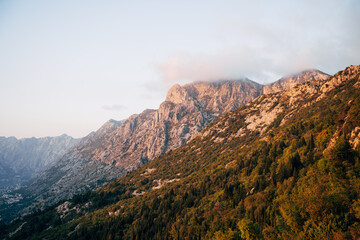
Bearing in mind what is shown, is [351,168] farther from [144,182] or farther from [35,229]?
[35,229]

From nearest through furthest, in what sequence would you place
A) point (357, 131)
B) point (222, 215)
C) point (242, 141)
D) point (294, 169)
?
point (357, 131), point (294, 169), point (222, 215), point (242, 141)

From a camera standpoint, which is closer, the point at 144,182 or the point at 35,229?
the point at 35,229

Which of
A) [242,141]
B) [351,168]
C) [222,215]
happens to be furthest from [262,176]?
[242,141]

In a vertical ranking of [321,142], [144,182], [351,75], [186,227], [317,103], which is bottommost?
[186,227]

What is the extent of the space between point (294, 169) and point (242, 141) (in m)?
107

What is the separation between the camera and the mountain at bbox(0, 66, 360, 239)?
158ft

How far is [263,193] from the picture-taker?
76.6 metres

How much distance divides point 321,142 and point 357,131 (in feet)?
67.5

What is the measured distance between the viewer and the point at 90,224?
119 m

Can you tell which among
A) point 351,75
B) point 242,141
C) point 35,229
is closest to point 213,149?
point 242,141

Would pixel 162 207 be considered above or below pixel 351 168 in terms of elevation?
below

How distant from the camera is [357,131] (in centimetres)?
5888

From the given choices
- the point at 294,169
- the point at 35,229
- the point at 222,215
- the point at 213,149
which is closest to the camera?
the point at 294,169

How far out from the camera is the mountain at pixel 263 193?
158 feet
